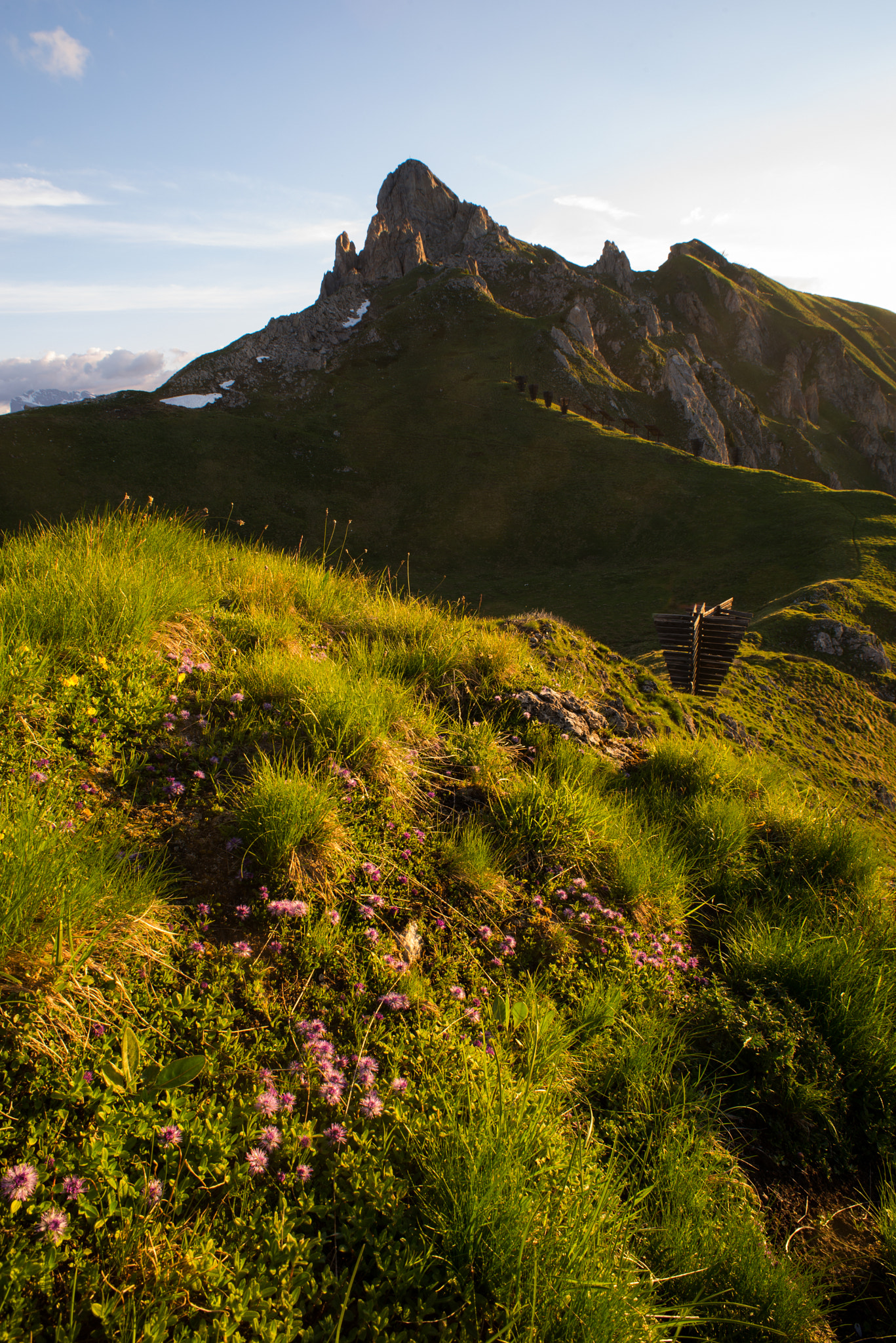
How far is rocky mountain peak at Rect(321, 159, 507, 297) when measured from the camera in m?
84.2

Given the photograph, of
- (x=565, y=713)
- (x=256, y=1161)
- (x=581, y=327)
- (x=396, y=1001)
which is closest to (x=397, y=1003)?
(x=396, y=1001)

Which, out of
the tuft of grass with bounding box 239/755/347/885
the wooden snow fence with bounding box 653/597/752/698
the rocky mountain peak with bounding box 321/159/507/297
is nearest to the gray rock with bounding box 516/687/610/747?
the tuft of grass with bounding box 239/755/347/885

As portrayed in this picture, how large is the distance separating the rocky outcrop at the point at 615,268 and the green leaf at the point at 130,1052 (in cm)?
11142

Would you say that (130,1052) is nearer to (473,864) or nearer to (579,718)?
(473,864)

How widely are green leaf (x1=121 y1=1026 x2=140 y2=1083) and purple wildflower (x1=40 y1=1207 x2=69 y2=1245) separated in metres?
0.41

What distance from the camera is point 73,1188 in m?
1.67

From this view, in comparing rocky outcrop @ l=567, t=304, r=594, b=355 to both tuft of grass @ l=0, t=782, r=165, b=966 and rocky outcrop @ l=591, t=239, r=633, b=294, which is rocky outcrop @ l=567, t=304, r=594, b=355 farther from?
tuft of grass @ l=0, t=782, r=165, b=966

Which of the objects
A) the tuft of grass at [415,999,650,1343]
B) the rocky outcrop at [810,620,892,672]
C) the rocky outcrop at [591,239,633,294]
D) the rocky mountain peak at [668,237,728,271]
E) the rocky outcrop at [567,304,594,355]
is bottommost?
the rocky outcrop at [810,620,892,672]

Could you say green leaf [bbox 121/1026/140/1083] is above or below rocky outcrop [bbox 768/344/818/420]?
below

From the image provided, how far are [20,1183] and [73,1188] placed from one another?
0.44ft

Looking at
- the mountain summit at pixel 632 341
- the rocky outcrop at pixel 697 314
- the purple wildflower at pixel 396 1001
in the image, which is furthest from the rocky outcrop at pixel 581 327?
the purple wildflower at pixel 396 1001

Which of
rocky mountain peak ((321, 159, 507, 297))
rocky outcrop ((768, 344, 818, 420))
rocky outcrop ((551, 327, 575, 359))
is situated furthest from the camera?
rocky outcrop ((768, 344, 818, 420))

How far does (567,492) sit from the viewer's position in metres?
37.4

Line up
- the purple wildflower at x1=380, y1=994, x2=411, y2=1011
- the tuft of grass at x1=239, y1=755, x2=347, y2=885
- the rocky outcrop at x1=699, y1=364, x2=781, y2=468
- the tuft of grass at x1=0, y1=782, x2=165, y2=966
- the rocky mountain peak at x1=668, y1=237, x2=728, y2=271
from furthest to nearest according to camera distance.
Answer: the rocky mountain peak at x1=668, y1=237, x2=728, y2=271 < the rocky outcrop at x1=699, y1=364, x2=781, y2=468 < the tuft of grass at x1=239, y1=755, x2=347, y2=885 < the purple wildflower at x1=380, y1=994, x2=411, y2=1011 < the tuft of grass at x1=0, y1=782, x2=165, y2=966
